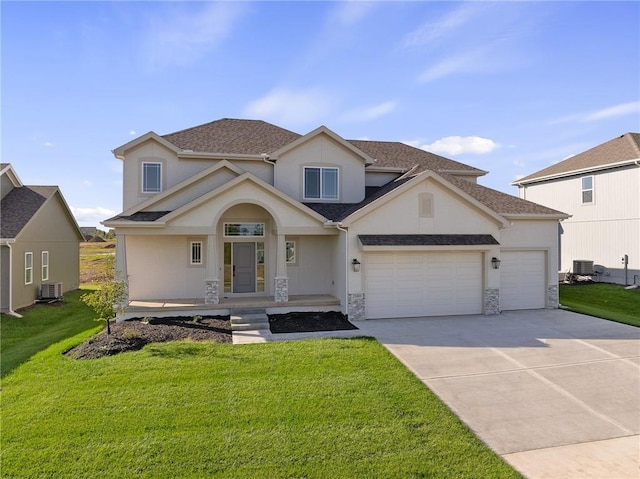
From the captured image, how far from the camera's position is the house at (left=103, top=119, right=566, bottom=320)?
13281mm

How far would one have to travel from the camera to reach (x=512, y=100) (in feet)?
48.9

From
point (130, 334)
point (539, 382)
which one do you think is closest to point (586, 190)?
point (539, 382)

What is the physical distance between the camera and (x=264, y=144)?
17203 millimetres

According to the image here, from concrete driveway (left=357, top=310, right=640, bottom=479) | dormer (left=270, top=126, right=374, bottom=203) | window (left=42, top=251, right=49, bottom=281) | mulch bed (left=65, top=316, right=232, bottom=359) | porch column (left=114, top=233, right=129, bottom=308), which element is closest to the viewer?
concrete driveway (left=357, top=310, right=640, bottom=479)

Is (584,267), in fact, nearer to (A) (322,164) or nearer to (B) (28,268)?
(A) (322,164)

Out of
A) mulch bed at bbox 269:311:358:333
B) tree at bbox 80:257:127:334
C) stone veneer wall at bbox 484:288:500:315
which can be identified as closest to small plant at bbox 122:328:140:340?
tree at bbox 80:257:127:334

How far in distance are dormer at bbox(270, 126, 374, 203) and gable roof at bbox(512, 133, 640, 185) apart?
526 inches

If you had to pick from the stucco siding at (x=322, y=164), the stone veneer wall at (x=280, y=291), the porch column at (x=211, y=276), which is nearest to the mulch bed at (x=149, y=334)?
the porch column at (x=211, y=276)

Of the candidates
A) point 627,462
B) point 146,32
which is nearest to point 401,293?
point 627,462

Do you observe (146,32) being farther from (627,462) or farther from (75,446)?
(627,462)

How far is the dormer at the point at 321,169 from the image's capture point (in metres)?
15.8

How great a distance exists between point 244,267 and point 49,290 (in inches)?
392

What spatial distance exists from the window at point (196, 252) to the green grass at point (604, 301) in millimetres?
15031

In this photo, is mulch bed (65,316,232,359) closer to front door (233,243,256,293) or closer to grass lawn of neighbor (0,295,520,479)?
grass lawn of neighbor (0,295,520,479)
